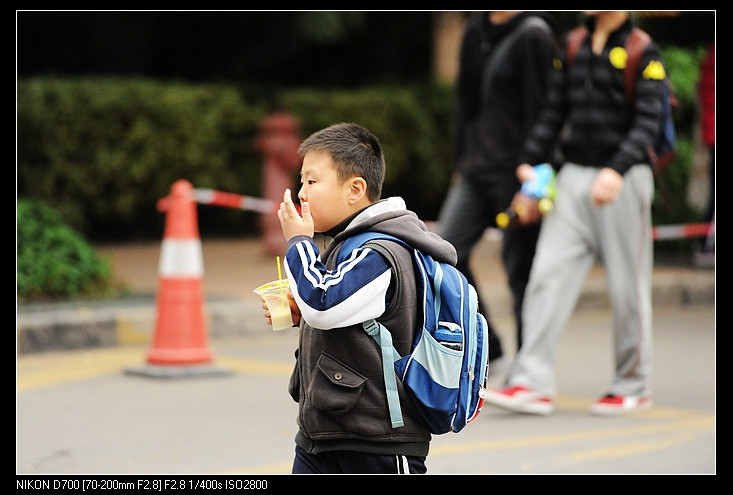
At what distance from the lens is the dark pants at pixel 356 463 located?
3213 mm

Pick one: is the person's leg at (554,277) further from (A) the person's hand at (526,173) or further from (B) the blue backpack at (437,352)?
(B) the blue backpack at (437,352)

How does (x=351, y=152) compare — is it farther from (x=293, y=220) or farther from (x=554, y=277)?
(x=554, y=277)

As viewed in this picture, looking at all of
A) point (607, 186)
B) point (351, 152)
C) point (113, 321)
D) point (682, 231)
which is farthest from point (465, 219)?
point (682, 231)

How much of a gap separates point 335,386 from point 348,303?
0.23m

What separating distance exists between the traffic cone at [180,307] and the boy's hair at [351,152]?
3760mm

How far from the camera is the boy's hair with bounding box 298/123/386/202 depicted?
3262 mm

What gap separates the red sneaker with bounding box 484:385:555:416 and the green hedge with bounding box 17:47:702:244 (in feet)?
19.1

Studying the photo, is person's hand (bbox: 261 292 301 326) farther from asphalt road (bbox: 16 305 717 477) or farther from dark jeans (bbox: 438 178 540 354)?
dark jeans (bbox: 438 178 540 354)

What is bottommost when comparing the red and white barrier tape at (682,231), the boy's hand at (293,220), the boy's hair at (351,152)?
the boy's hand at (293,220)

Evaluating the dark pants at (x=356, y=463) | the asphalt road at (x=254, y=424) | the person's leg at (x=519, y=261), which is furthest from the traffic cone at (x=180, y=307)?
the dark pants at (x=356, y=463)

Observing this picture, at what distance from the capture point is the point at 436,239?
3.28 meters

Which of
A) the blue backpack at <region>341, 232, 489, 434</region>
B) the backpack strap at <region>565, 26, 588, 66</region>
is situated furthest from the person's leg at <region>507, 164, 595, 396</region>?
the blue backpack at <region>341, 232, 489, 434</region>
